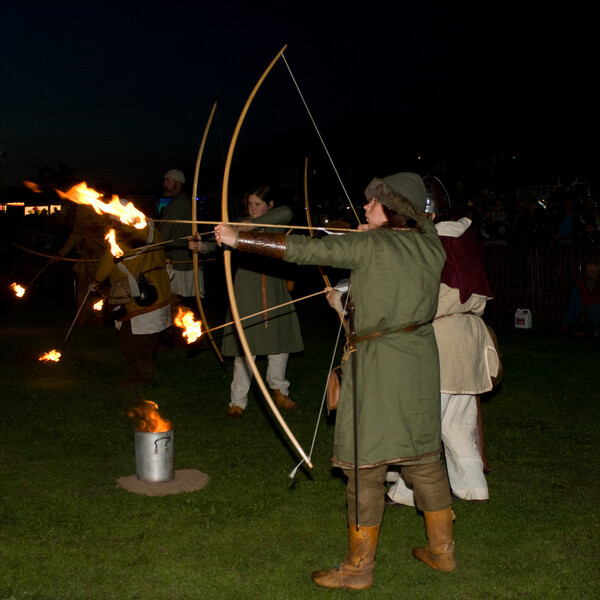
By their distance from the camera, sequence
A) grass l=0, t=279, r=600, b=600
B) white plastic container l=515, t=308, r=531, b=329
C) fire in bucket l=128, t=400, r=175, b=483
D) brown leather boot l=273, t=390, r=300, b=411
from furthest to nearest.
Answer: white plastic container l=515, t=308, r=531, b=329 → brown leather boot l=273, t=390, r=300, b=411 → fire in bucket l=128, t=400, r=175, b=483 → grass l=0, t=279, r=600, b=600

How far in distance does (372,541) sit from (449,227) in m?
1.86

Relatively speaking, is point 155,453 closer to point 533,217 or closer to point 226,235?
point 226,235

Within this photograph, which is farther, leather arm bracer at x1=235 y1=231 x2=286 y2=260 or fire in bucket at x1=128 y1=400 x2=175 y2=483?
fire in bucket at x1=128 y1=400 x2=175 y2=483

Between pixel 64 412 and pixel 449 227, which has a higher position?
pixel 449 227

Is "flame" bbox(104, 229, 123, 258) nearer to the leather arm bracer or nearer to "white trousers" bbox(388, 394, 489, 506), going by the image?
"white trousers" bbox(388, 394, 489, 506)

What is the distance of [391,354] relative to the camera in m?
3.74

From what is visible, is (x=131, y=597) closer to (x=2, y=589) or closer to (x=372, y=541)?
(x=2, y=589)

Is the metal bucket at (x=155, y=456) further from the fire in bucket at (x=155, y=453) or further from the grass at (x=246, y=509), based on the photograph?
the grass at (x=246, y=509)

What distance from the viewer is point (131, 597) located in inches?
145

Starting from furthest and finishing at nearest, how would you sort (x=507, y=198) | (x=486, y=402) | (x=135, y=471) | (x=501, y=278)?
1. (x=507, y=198)
2. (x=501, y=278)
3. (x=486, y=402)
4. (x=135, y=471)

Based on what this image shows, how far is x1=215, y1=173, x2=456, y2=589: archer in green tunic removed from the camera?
3.67m

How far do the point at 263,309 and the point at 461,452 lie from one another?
2.61 m

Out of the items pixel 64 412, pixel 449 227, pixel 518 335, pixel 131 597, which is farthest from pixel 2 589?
pixel 518 335

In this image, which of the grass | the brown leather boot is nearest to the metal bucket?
the grass
